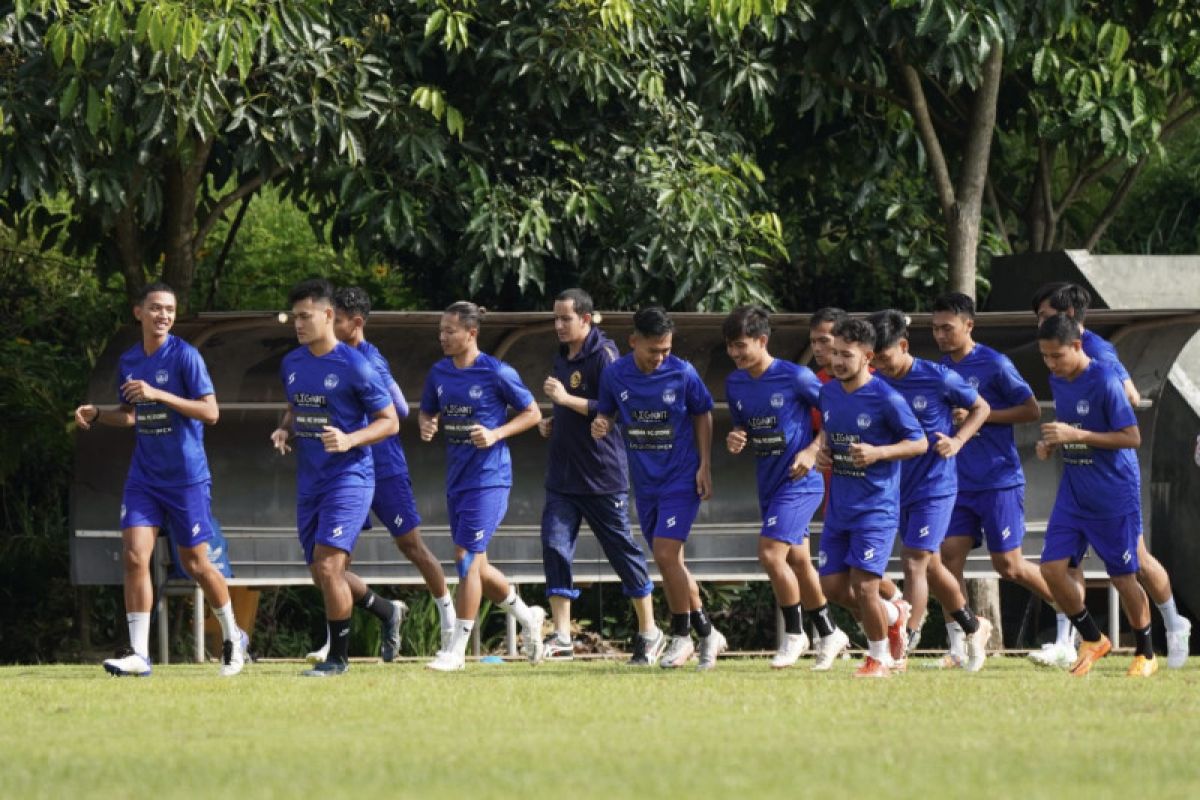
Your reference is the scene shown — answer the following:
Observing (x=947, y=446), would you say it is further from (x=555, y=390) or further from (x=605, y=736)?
(x=605, y=736)

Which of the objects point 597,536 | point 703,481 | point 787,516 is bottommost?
point 597,536

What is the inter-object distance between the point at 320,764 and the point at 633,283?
889 cm

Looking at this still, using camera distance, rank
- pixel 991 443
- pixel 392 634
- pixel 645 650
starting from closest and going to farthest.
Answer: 1. pixel 991 443
2. pixel 645 650
3. pixel 392 634

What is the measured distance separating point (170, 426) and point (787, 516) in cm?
349

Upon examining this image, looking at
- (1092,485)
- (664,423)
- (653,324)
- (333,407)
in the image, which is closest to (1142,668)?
(1092,485)

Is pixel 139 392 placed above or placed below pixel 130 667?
above

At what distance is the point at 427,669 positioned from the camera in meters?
12.7

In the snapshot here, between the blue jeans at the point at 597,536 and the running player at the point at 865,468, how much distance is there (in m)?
1.71

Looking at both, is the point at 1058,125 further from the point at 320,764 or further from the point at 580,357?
the point at 320,764

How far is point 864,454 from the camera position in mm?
11273

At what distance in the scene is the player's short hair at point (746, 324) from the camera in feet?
39.6

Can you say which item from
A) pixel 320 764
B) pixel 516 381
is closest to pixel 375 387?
pixel 516 381

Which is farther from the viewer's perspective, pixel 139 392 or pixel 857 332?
pixel 139 392

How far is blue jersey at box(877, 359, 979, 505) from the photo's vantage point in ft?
40.0
